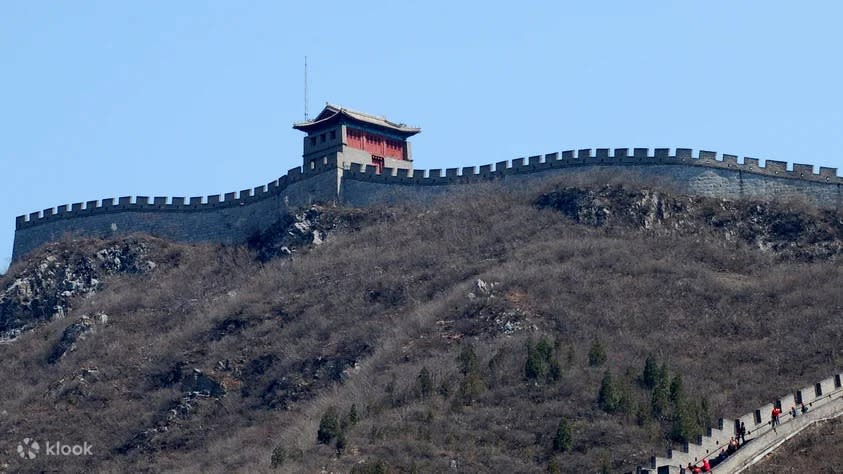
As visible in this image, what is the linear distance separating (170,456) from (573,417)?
15139mm

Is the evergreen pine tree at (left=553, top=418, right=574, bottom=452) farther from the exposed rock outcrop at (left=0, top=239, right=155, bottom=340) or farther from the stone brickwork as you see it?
the exposed rock outcrop at (left=0, top=239, right=155, bottom=340)

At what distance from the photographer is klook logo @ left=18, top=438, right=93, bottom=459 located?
72.8 metres

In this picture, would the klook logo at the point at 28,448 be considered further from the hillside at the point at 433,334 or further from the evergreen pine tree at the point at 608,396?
the evergreen pine tree at the point at 608,396

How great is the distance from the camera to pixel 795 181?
274 ft

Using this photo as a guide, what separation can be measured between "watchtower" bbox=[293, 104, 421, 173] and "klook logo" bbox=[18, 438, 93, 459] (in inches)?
840

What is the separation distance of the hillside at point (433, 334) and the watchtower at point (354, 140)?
4.71 metres

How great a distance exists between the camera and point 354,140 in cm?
9175

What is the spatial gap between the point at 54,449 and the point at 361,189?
2098 centimetres

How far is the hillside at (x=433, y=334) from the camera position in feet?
209

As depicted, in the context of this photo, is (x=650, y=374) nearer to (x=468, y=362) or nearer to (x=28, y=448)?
(x=468, y=362)

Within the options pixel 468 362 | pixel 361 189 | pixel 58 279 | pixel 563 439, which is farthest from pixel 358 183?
pixel 563 439

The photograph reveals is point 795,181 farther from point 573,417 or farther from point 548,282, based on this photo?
point 573,417

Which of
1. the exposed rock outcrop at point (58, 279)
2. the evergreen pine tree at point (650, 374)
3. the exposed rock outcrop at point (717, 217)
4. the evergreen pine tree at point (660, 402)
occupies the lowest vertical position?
the evergreen pine tree at point (660, 402)

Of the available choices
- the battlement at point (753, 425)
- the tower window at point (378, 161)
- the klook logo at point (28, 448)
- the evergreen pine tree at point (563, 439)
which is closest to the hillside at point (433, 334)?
the evergreen pine tree at point (563, 439)
